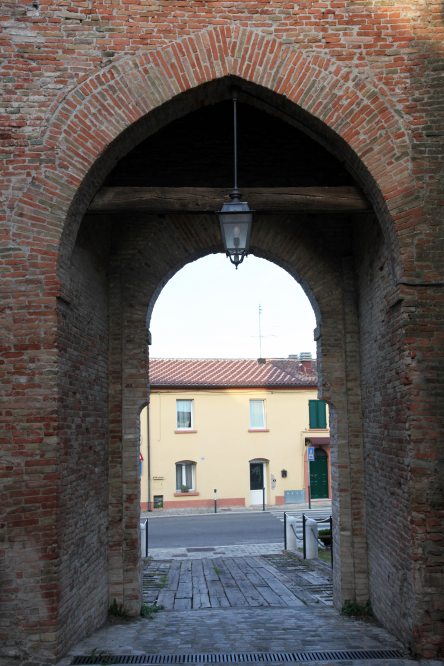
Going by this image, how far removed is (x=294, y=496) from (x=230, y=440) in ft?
11.8

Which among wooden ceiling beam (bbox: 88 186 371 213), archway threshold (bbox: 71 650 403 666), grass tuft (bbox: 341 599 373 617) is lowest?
grass tuft (bbox: 341 599 373 617)

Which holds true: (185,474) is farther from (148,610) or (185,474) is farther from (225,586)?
(148,610)

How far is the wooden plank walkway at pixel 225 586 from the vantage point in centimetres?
793

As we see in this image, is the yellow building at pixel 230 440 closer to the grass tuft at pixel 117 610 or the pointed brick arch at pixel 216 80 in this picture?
the grass tuft at pixel 117 610

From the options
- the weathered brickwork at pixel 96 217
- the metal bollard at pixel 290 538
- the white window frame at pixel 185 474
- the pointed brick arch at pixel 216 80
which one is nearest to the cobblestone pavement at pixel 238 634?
the weathered brickwork at pixel 96 217

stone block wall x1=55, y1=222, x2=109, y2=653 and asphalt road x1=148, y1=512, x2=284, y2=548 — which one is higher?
stone block wall x1=55, y1=222, x2=109, y2=653

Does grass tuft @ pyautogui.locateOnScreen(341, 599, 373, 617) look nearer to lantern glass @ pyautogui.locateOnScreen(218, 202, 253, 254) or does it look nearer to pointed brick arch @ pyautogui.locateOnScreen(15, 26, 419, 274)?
pointed brick arch @ pyautogui.locateOnScreen(15, 26, 419, 274)

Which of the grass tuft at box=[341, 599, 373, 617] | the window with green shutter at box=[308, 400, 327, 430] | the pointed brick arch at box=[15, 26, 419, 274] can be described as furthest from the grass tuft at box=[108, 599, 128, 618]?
the window with green shutter at box=[308, 400, 327, 430]

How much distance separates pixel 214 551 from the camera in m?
13.6

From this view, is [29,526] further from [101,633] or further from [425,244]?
[425,244]

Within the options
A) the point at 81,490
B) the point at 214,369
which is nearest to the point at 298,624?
the point at 81,490

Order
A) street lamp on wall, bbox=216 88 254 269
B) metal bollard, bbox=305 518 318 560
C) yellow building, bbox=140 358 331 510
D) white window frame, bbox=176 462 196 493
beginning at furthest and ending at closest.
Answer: white window frame, bbox=176 462 196 493 < yellow building, bbox=140 358 331 510 < metal bollard, bbox=305 518 318 560 < street lamp on wall, bbox=216 88 254 269

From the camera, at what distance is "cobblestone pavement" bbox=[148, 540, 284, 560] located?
1280 centimetres

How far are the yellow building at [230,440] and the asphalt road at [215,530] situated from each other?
198 centimetres
